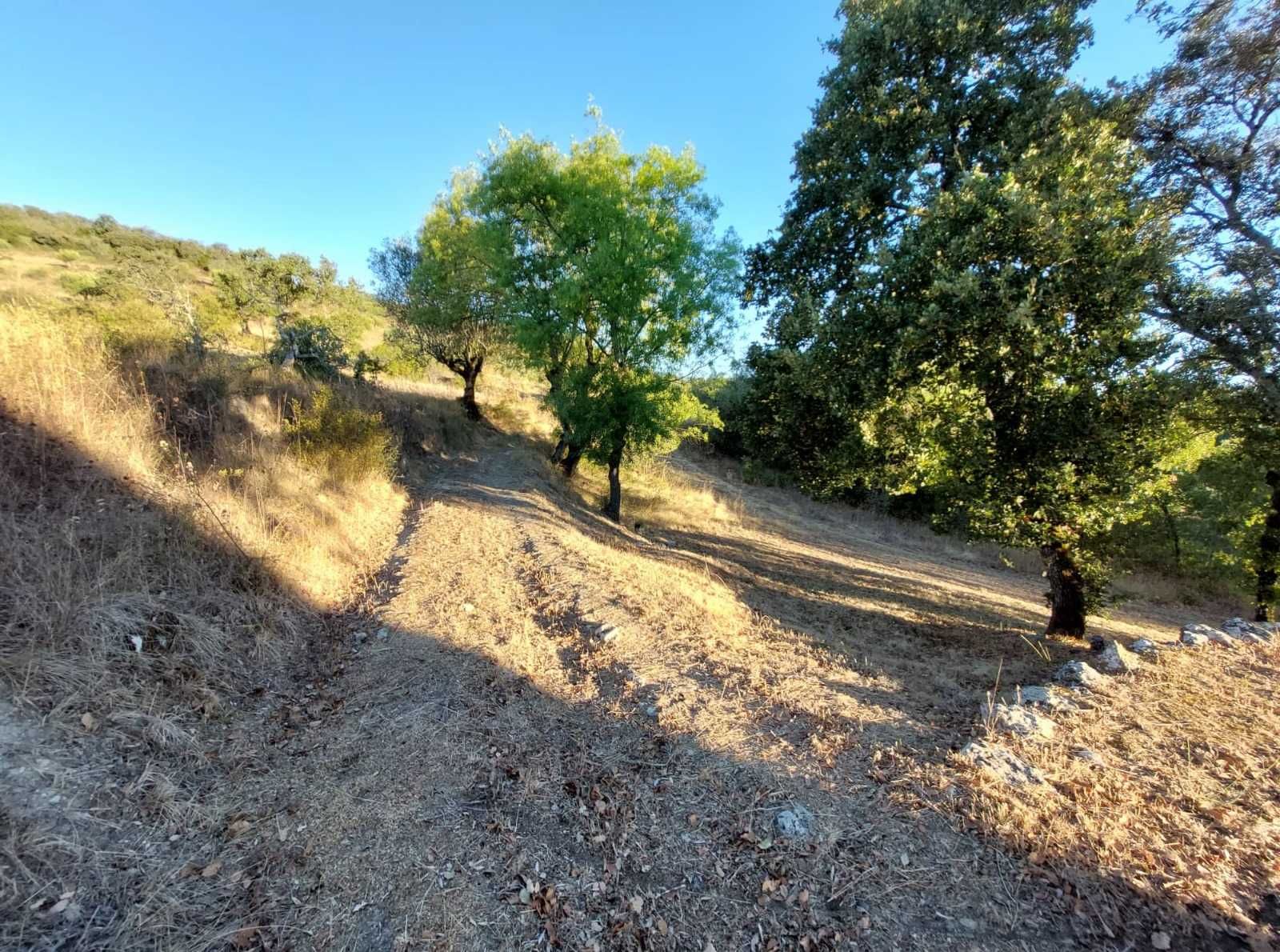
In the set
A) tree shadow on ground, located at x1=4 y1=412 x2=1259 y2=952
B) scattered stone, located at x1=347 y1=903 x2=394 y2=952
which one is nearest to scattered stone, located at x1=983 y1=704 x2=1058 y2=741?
tree shadow on ground, located at x1=4 y1=412 x2=1259 y2=952

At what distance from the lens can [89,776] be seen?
2791mm

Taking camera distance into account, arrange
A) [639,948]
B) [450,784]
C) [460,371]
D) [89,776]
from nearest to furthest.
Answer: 1. [639,948]
2. [89,776]
3. [450,784]
4. [460,371]

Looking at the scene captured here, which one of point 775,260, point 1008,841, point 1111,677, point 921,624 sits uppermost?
point 775,260

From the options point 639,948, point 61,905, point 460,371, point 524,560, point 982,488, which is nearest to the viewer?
point 61,905

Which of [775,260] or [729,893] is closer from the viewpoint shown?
[729,893]

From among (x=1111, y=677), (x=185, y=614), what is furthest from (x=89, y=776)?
(x=1111, y=677)

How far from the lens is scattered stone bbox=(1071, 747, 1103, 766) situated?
3511 millimetres

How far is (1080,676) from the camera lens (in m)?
4.87

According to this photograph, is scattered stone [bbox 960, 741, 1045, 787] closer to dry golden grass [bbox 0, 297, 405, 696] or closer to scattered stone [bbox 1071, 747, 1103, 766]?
scattered stone [bbox 1071, 747, 1103, 766]

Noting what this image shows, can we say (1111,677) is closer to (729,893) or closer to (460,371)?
(729,893)

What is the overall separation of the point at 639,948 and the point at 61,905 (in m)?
2.78

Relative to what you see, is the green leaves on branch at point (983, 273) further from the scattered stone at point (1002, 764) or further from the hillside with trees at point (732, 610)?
the scattered stone at point (1002, 764)

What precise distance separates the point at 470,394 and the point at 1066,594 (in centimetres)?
2231

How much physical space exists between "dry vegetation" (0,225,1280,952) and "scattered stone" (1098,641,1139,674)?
30 centimetres
